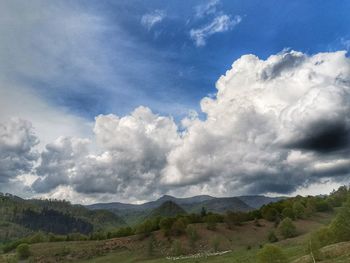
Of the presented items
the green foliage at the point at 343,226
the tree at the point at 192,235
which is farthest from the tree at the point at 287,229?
the green foliage at the point at 343,226

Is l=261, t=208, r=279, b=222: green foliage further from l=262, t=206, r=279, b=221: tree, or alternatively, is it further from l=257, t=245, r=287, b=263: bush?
l=257, t=245, r=287, b=263: bush

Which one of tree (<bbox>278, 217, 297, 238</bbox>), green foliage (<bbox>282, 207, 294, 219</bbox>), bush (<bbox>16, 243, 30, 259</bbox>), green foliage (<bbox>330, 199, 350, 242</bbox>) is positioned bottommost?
green foliage (<bbox>330, 199, 350, 242</bbox>)

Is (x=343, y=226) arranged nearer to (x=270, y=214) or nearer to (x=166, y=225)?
(x=166, y=225)

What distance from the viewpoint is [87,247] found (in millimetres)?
178500

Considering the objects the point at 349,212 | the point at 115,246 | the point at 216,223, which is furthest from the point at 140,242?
the point at 349,212

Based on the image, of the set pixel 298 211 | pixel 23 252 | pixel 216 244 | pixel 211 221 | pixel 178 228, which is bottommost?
pixel 216 244

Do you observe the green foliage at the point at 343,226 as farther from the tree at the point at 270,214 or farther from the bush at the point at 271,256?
the tree at the point at 270,214

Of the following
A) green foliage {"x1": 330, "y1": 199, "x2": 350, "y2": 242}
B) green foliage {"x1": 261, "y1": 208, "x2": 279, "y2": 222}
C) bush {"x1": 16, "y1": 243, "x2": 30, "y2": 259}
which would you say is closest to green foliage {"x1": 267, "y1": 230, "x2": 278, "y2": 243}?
green foliage {"x1": 261, "y1": 208, "x2": 279, "y2": 222}

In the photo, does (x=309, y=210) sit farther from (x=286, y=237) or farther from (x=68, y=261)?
(x=68, y=261)

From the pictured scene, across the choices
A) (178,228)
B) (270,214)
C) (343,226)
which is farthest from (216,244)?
(343,226)

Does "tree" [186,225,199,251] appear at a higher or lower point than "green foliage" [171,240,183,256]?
higher

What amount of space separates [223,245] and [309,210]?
5743cm

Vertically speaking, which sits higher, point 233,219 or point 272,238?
point 233,219

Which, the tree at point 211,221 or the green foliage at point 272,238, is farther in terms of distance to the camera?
the tree at point 211,221
